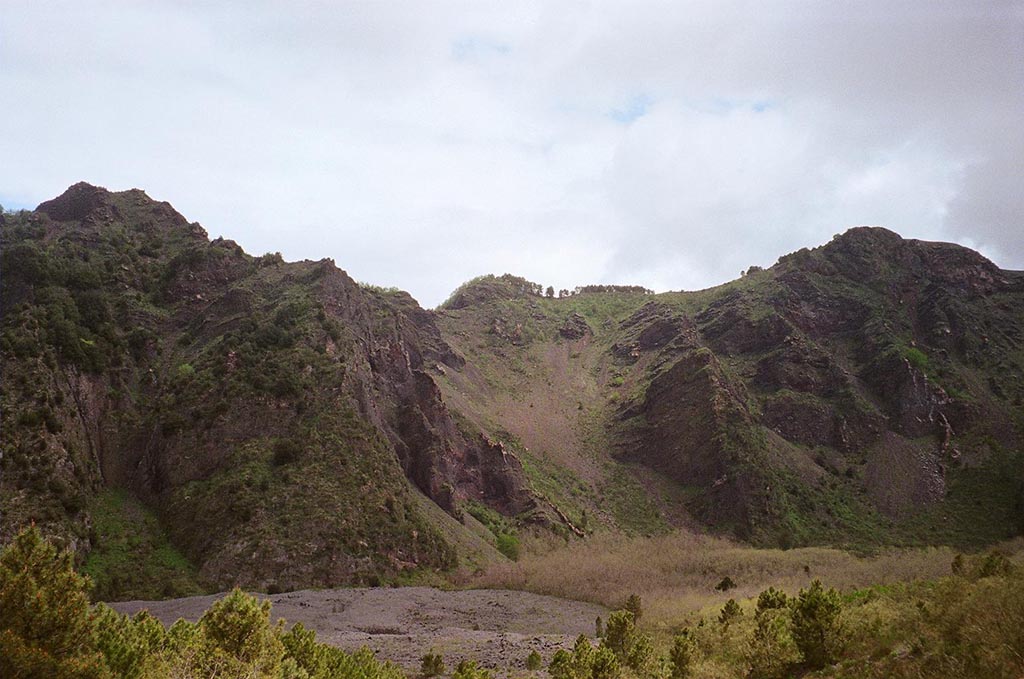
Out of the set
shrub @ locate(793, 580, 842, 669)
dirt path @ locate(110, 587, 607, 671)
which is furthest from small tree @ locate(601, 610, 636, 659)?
shrub @ locate(793, 580, 842, 669)

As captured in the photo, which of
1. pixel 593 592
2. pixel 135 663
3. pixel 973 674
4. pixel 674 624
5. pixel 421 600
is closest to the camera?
pixel 973 674

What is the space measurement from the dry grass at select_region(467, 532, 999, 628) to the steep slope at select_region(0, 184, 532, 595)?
10.4 m

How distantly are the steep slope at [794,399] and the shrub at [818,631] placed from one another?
6916 cm

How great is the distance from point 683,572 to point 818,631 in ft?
155

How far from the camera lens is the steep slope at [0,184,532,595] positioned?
4862cm

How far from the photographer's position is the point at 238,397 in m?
60.7

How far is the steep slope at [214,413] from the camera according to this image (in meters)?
48.6

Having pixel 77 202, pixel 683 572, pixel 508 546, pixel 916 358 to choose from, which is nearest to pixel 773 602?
pixel 683 572

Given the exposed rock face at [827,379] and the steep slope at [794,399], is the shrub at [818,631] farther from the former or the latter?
the exposed rock face at [827,379]

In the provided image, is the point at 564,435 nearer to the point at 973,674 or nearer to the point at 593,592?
the point at 593,592

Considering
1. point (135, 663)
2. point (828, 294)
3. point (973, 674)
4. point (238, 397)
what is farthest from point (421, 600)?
point (828, 294)

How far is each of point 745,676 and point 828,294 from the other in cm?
12604

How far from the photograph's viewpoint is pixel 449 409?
308 ft

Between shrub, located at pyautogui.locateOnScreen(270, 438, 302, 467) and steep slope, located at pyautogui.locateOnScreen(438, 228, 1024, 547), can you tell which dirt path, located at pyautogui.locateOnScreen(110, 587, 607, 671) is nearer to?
shrub, located at pyautogui.locateOnScreen(270, 438, 302, 467)
